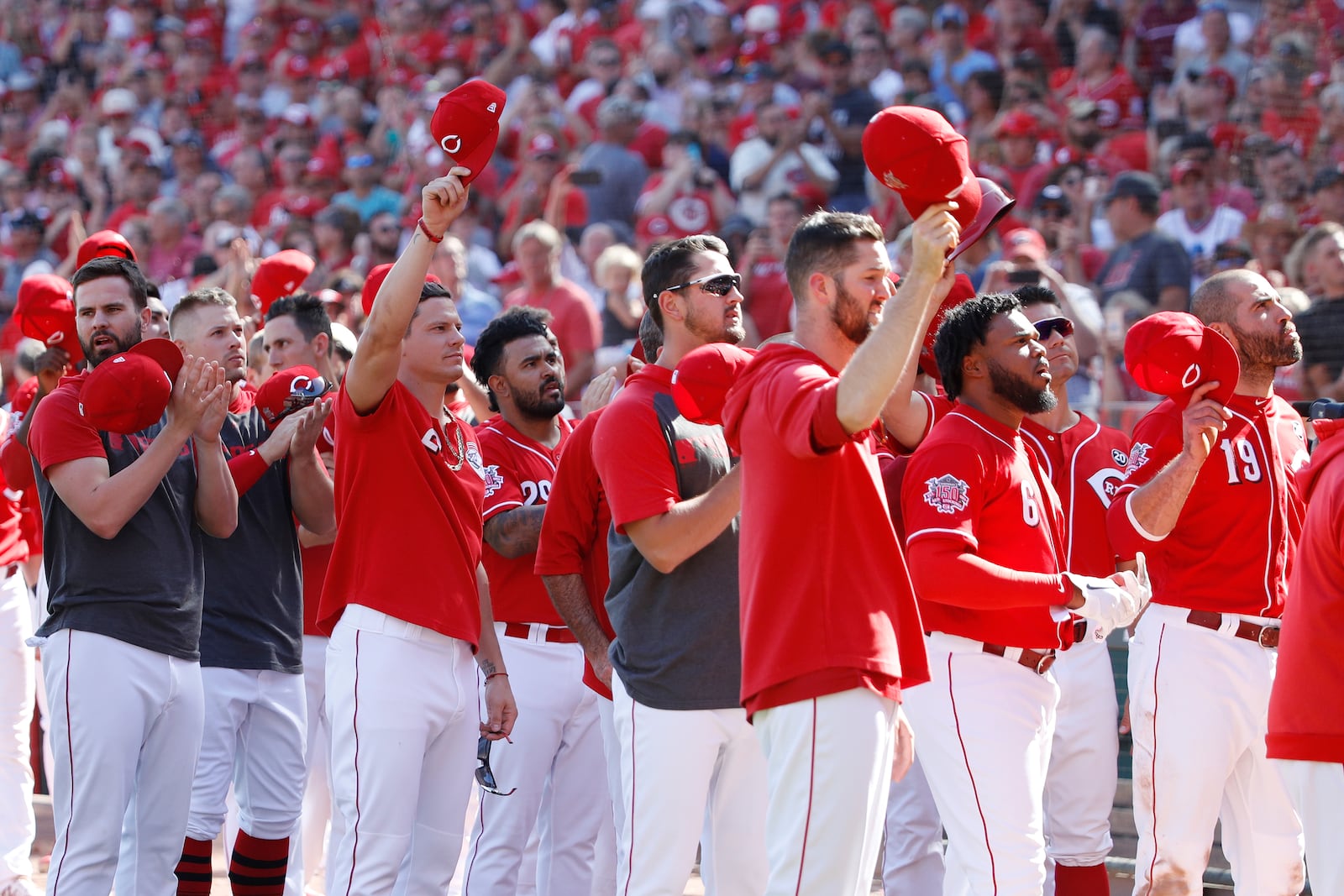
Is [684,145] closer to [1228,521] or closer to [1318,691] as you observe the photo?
[1228,521]

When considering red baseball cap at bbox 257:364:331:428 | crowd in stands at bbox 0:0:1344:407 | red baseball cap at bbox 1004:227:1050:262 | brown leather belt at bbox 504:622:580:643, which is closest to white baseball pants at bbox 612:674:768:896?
brown leather belt at bbox 504:622:580:643

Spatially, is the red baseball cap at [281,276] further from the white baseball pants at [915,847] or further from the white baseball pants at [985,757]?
the white baseball pants at [985,757]

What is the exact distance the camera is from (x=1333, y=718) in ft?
11.3

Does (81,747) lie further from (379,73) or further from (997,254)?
(379,73)

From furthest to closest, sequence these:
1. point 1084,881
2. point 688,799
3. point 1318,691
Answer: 1. point 1084,881
2. point 688,799
3. point 1318,691

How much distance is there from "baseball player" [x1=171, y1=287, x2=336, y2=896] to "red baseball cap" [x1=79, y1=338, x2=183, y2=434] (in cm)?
61

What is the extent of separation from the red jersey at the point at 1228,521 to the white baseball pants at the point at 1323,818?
2.55 ft

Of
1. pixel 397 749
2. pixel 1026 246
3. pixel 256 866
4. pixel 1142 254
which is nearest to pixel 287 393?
pixel 397 749

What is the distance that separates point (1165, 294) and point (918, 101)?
9.32ft

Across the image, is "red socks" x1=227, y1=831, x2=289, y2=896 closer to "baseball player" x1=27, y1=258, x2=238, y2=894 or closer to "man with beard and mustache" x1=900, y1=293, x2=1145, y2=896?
"baseball player" x1=27, y1=258, x2=238, y2=894

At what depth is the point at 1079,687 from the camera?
4691 millimetres

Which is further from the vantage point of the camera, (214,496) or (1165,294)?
(1165,294)

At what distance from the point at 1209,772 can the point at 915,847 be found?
3.25ft

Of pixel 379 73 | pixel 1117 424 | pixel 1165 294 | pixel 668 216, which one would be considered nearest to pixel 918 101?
pixel 668 216
